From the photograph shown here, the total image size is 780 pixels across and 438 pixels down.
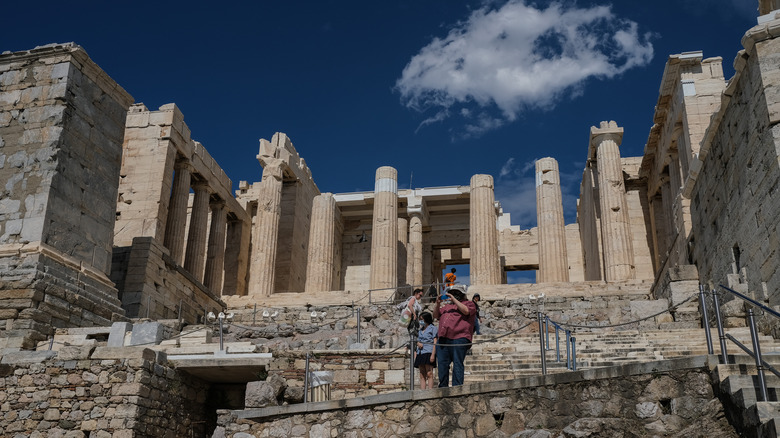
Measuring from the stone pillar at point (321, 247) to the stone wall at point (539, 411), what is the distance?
22.9 m

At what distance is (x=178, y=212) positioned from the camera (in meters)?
29.0

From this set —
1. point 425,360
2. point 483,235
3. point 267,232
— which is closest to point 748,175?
point 425,360

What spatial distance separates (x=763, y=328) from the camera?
42.4ft

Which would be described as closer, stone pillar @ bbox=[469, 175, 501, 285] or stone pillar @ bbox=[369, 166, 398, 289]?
stone pillar @ bbox=[469, 175, 501, 285]

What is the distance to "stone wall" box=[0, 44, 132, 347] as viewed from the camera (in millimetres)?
15673

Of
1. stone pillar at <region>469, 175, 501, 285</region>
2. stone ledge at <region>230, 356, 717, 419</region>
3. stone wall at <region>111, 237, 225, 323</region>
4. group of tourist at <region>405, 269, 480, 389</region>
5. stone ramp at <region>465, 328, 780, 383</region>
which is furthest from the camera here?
stone pillar at <region>469, 175, 501, 285</region>

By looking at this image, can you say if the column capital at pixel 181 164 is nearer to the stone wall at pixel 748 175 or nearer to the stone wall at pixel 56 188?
the stone wall at pixel 56 188

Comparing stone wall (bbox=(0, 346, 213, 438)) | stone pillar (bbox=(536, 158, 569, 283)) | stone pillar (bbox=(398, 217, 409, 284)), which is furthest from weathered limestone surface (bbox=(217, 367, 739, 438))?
stone pillar (bbox=(398, 217, 409, 284))

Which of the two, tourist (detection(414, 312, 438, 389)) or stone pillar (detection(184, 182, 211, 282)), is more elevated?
stone pillar (detection(184, 182, 211, 282))

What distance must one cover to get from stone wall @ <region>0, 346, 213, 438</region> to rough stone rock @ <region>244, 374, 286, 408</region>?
2.18 metres

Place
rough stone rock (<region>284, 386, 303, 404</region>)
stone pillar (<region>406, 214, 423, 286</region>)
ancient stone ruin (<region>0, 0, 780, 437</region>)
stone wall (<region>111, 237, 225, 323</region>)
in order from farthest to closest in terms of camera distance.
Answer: stone pillar (<region>406, 214, 423, 286</region>)
stone wall (<region>111, 237, 225, 323</region>)
ancient stone ruin (<region>0, 0, 780, 437</region>)
rough stone rock (<region>284, 386, 303, 404</region>)

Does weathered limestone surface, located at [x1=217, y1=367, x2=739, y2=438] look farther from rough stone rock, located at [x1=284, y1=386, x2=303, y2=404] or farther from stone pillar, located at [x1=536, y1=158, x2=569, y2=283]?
stone pillar, located at [x1=536, y1=158, x2=569, y2=283]

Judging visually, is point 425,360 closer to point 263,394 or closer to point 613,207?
point 263,394

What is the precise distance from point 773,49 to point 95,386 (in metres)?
12.3
